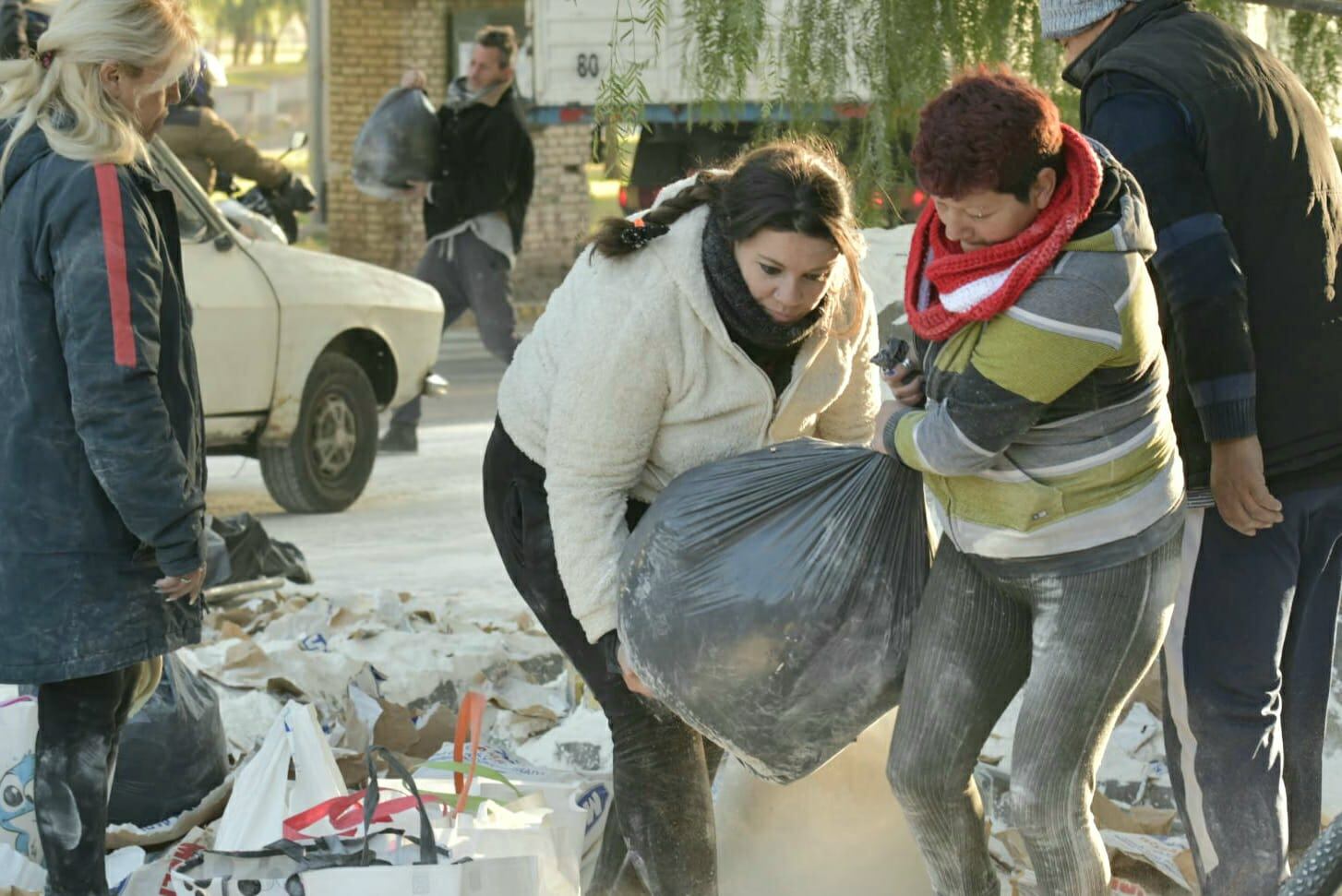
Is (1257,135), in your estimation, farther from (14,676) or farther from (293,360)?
(293,360)

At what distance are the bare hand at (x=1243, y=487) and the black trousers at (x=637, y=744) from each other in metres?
0.98

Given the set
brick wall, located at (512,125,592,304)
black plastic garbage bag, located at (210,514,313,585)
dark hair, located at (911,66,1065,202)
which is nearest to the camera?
dark hair, located at (911,66,1065,202)

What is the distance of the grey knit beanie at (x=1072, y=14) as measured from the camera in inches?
129

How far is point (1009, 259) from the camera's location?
269 cm

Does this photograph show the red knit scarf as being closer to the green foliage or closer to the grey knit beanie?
the grey knit beanie

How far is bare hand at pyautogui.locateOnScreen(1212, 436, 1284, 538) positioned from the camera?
3141mm

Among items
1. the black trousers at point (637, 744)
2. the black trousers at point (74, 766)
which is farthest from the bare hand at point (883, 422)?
the black trousers at point (74, 766)

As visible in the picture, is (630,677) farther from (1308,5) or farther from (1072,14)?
(1308,5)

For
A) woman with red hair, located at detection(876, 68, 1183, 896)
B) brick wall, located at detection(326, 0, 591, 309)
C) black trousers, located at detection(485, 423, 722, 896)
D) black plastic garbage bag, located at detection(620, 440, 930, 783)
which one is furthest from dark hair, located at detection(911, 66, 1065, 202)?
brick wall, located at detection(326, 0, 591, 309)

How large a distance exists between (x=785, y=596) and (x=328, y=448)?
5.68 m

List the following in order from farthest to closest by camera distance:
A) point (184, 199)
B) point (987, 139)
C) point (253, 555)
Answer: point (184, 199), point (253, 555), point (987, 139)

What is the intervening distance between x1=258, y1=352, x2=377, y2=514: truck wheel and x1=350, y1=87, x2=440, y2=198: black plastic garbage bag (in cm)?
148

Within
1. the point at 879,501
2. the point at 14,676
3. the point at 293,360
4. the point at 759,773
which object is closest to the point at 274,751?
the point at 14,676

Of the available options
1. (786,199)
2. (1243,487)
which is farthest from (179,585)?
(1243,487)
